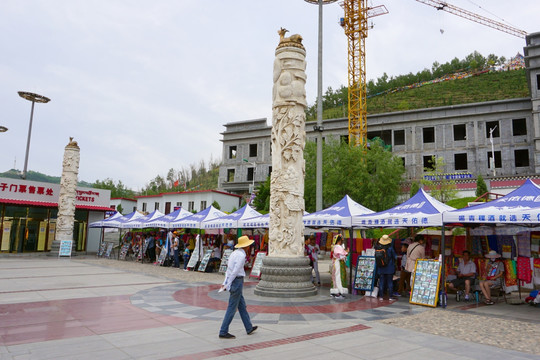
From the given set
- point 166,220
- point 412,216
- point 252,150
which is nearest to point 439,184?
point 252,150

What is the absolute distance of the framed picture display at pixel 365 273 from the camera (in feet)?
36.2

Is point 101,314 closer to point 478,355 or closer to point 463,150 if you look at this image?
point 478,355

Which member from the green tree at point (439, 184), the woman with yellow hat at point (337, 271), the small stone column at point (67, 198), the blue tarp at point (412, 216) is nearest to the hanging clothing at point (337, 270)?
the woman with yellow hat at point (337, 271)

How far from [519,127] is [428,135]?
8714mm

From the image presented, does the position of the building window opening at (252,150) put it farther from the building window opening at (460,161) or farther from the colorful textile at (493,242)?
the colorful textile at (493,242)

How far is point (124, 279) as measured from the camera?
13938mm

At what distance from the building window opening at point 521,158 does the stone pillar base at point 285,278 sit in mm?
36107

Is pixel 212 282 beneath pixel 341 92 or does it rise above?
beneath

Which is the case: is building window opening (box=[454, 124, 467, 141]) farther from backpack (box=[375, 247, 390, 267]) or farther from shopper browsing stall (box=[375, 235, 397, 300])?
backpack (box=[375, 247, 390, 267])

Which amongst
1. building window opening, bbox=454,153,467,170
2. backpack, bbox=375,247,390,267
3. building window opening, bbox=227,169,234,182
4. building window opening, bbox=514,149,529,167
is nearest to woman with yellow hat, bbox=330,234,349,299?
backpack, bbox=375,247,390,267

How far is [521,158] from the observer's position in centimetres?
3756

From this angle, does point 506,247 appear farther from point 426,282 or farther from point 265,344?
point 265,344

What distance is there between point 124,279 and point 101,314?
6.34 m

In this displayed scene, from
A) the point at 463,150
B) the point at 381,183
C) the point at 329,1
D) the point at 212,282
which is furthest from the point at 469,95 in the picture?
the point at 212,282
